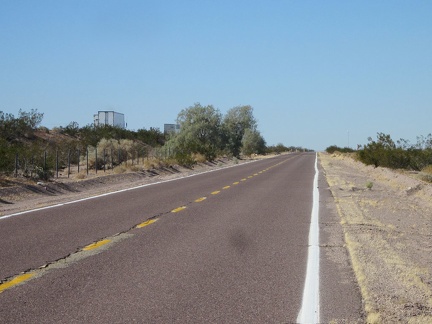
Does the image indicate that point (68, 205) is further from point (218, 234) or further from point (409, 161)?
point (409, 161)

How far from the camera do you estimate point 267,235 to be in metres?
11.3

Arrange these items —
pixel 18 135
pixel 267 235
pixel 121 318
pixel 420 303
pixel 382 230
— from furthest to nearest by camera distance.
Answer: pixel 18 135 < pixel 382 230 < pixel 267 235 < pixel 420 303 < pixel 121 318

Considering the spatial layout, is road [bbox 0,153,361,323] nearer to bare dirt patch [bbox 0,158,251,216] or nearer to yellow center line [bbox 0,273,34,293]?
yellow center line [bbox 0,273,34,293]

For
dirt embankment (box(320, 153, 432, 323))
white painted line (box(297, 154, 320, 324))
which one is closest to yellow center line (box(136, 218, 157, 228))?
white painted line (box(297, 154, 320, 324))

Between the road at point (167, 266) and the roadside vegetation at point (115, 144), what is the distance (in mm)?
12189

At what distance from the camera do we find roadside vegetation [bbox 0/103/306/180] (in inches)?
1065

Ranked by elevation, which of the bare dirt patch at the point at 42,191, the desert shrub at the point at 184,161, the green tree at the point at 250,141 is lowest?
the bare dirt patch at the point at 42,191

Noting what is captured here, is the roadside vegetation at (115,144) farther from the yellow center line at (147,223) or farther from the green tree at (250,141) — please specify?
the yellow center line at (147,223)

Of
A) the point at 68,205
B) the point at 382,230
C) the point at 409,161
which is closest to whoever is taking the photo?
the point at 382,230

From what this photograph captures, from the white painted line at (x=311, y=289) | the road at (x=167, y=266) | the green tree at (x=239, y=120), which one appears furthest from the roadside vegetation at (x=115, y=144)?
the white painted line at (x=311, y=289)

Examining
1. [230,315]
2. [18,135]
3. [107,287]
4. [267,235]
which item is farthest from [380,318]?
[18,135]

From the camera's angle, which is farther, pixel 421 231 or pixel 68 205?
pixel 68 205

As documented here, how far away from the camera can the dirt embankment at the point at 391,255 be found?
634 centimetres

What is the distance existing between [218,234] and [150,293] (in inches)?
180
